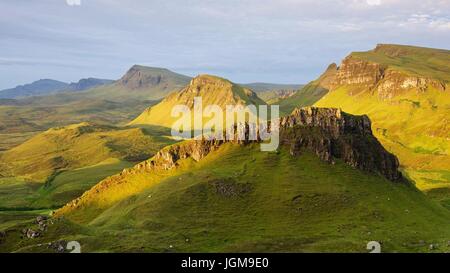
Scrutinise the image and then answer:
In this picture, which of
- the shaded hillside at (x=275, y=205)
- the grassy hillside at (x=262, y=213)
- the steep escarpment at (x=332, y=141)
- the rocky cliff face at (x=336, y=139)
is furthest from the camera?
the steep escarpment at (x=332, y=141)

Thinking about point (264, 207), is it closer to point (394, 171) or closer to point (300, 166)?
point (300, 166)

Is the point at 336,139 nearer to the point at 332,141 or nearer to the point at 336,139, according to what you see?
the point at 336,139

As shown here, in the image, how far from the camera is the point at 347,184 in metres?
161

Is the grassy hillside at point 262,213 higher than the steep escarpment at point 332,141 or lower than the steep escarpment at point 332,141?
lower

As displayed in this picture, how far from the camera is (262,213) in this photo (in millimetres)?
147375

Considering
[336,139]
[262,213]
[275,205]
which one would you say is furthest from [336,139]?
[262,213]

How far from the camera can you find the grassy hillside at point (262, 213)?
12206 centimetres

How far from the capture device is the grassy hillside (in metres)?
122

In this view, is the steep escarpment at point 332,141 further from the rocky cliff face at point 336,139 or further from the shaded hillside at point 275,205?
the shaded hillside at point 275,205

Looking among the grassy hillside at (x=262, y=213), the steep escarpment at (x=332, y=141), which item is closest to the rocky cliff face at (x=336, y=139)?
the steep escarpment at (x=332, y=141)
